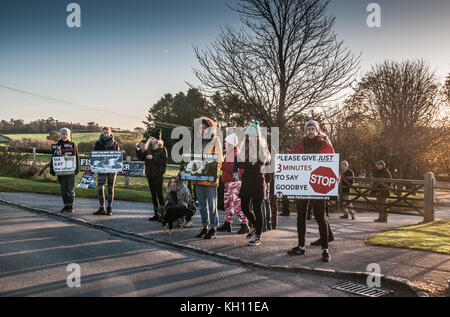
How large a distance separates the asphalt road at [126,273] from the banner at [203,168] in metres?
1.58

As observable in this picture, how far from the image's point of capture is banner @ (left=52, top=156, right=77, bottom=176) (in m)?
10.5

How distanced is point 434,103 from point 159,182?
31.8 metres

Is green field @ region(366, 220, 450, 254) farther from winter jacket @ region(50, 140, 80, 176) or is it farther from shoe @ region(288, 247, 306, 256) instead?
winter jacket @ region(50, 140, 80, 176)

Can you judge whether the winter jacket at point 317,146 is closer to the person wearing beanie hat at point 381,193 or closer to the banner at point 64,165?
the banner at point 64,165

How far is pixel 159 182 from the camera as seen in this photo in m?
9.48

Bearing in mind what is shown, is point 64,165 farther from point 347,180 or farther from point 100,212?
point 347,180

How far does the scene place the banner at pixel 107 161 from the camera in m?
10.3

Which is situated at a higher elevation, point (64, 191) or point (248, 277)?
point (64, 191)

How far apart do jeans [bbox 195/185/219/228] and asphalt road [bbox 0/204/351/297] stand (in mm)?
1236

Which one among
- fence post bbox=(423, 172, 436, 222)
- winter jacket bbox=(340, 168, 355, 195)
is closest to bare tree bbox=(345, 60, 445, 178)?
winter jacket bbox=(340, 168, 355, 195)

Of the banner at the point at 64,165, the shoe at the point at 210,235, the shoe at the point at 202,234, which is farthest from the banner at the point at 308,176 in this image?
the banner at the point at 64,165

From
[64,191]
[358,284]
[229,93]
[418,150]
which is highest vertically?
[229,93]
